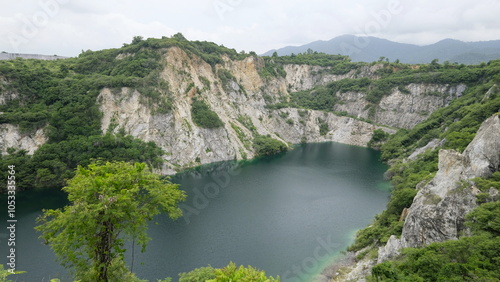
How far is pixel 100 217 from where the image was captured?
474 inches

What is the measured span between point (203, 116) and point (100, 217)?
54353mm

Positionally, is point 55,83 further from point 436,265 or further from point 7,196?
point 436,265

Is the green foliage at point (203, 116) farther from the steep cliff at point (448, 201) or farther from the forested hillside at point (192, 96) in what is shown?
the steep cliff at point (448, 201)

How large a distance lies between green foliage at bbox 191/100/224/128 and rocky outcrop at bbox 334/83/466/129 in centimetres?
4624

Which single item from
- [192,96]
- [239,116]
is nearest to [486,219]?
[192,96]

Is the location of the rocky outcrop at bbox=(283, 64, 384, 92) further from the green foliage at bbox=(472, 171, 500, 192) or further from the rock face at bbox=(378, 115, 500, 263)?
the green foliage at bbox=(472, 171, 500, 192)

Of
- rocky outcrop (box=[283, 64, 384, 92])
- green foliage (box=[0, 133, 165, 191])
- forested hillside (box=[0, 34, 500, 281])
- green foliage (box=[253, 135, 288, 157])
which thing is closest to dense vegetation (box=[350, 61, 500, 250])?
forested hillside (box=[0, 34, 500, 281])

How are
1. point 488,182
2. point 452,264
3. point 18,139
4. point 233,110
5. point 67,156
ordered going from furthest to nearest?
point 233,110, point 67,156, point 18,139, point 488,182, point 452,264

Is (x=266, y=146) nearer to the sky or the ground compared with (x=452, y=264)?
nearer to the ground

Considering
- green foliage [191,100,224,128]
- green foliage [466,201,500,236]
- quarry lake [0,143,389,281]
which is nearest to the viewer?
green foliage [466,201,500,236]

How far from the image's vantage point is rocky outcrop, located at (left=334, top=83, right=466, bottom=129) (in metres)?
74.9

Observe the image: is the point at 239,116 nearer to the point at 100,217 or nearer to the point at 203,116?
the point at 203,116

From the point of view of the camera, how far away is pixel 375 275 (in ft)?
52.7

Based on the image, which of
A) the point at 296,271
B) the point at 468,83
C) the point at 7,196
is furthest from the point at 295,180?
Result: the point at 468,83
